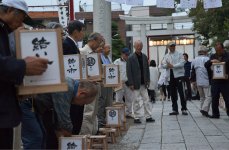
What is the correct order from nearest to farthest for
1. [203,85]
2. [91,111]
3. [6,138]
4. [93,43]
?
[6,138], [91,111], [93,43], [203,85]

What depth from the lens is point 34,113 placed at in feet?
15.8

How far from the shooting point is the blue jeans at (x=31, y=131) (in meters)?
4.66

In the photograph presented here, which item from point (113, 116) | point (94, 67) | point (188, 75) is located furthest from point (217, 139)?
point (188, 75)

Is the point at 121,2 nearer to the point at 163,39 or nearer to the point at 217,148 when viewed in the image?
the point at 217,148

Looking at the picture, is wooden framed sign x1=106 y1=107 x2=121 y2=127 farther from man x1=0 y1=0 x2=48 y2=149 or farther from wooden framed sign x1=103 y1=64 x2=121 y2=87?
man x1=0 y1=0 x2=48 y2=149

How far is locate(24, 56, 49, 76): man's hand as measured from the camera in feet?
10.9

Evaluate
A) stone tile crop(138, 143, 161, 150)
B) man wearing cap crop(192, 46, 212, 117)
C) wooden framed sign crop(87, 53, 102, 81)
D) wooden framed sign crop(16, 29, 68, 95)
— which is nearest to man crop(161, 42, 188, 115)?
man wearing cap crop(192, 46, 212, 117)

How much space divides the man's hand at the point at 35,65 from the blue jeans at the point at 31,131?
136 cm

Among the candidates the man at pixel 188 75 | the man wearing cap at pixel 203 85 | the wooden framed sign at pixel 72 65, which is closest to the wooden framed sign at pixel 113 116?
the wooden framed sign at pixel 72 65

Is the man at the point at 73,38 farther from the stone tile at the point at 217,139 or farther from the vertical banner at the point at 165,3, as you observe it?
the vertical banner at the point at 165,3

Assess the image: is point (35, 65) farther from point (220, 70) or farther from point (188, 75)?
point (188, 75)

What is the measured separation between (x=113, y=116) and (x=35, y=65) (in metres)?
6.02

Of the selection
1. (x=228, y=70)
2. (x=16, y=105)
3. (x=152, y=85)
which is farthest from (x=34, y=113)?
(x=152, y=85)

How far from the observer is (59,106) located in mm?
4715
